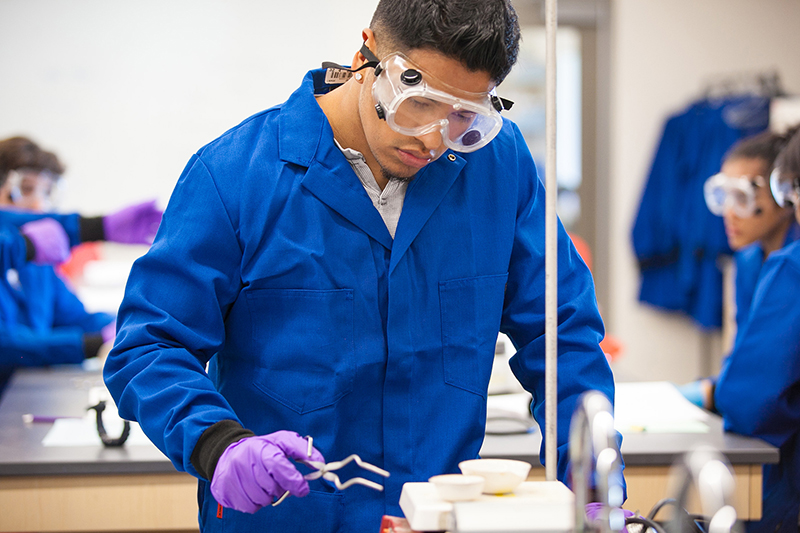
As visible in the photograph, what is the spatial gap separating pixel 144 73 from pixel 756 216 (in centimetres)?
318

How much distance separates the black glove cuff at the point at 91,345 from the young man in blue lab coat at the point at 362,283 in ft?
6.44

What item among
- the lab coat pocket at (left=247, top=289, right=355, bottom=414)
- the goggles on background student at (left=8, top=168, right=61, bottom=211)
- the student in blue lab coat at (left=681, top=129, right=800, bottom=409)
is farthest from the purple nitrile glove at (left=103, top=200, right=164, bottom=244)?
the student in blue lab coat at (left=681, top=129, right=800, bottom=409)

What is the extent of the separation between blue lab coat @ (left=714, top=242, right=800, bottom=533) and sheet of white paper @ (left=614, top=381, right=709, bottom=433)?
12cm

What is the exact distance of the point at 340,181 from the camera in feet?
4.33

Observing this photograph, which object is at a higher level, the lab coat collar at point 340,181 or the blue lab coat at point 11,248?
the lab coat collar at point 340,181

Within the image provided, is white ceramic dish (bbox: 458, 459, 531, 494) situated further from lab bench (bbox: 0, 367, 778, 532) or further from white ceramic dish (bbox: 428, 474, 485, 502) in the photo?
lab bench (bbox: 0, 367, 778, 532)

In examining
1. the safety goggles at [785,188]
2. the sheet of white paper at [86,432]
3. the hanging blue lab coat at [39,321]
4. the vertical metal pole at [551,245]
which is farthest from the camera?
the hanging blue lab coat at [39,321]

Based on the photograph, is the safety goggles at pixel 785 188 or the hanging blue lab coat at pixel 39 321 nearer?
the safety goggles at pixel 785 188

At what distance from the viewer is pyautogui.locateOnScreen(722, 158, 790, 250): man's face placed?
2686 millimetres

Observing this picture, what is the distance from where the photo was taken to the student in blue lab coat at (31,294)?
3057 millimetres

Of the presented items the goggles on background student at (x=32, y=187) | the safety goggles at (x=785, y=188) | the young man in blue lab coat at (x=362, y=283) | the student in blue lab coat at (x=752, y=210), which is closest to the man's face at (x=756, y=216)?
the student in blue lab coat at (x=752, y=210)

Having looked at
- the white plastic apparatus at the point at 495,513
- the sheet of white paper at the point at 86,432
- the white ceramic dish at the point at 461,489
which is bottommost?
the sheet of white paper at the point at 86,432

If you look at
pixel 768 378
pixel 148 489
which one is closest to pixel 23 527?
pixel 148 489

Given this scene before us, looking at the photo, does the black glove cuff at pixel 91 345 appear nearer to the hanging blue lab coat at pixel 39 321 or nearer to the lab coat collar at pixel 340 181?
the hanging blue lab coat at pixel 39 321
